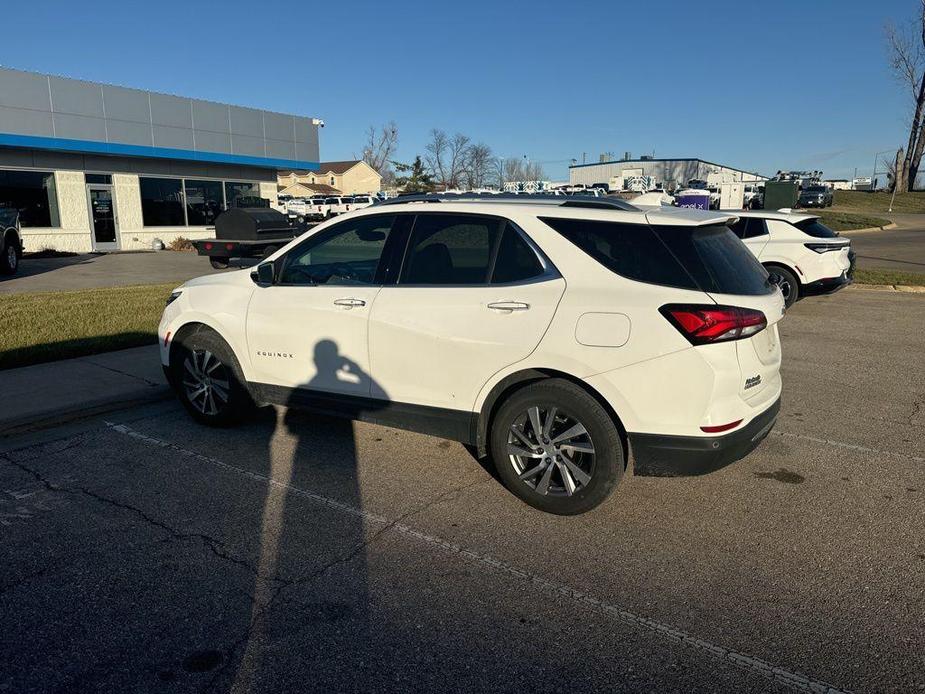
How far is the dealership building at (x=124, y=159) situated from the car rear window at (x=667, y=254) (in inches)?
826

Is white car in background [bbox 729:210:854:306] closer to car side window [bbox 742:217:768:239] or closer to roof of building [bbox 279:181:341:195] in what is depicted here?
car side window [bbox 742:217:768:239]

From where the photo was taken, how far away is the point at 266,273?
5062 mm

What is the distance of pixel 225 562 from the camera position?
3539mm

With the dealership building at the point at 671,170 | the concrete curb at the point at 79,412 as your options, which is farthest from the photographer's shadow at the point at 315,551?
the dealership building at the point at 671,170

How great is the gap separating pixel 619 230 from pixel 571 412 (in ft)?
3.58

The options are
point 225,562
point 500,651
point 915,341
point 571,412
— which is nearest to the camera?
point 500,651

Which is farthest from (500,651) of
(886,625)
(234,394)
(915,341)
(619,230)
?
(915,341)

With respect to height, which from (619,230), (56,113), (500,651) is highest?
(56,113)

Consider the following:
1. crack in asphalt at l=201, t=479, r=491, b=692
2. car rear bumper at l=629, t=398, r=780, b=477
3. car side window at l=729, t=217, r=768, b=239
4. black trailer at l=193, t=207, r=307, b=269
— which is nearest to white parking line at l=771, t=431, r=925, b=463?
car rear bumper at l=629, t=398, r=780, b=477

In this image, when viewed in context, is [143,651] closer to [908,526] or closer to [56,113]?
[908,526]

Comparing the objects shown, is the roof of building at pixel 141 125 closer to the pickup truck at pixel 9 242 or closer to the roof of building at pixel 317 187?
the pickup truck at pixel 9 242

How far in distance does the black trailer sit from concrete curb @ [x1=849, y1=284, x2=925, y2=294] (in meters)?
12.6

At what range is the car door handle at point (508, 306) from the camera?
3.99m

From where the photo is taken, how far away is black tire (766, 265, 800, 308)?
1127 centimetres
